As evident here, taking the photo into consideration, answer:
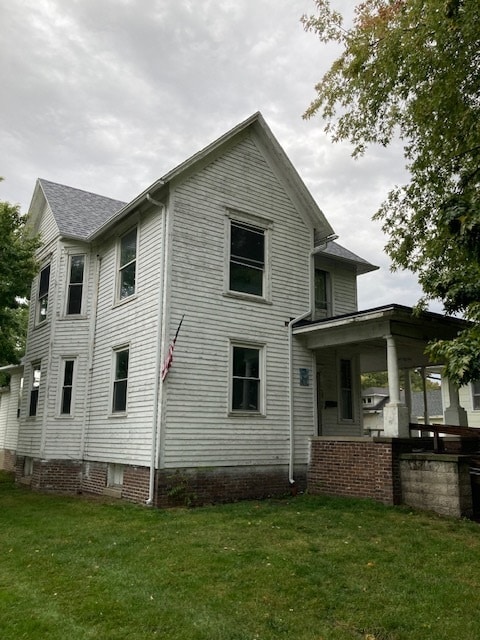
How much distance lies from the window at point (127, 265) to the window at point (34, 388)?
4137 mm

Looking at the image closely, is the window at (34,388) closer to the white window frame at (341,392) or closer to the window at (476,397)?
the white window frame at (341,392)

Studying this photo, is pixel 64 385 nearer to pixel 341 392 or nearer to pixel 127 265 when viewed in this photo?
pixel 127 265

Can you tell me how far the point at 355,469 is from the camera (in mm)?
10781

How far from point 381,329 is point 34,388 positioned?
1020 cm

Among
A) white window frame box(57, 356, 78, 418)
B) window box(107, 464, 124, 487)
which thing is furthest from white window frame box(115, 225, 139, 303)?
window box(107, 464, 124, 487)

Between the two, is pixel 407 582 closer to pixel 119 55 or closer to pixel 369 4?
pixel 369 4

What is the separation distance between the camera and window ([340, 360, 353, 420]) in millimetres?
14578

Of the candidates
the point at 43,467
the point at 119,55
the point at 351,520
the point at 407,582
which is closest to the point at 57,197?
the point at 119,55

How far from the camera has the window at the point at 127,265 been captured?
12.6 m

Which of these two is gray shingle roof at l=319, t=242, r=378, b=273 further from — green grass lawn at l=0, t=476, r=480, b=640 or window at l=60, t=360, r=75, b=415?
green grass lawn at l=0, t=476, r=480, b=640

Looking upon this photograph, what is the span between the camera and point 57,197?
16156 mm

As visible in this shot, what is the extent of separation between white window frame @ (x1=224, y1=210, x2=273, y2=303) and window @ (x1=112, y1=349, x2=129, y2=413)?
2.95 metres

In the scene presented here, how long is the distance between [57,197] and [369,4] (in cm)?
1046

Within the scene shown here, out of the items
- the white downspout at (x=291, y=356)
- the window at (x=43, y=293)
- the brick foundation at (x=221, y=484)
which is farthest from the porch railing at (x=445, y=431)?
the window at (x=43, y=293)
